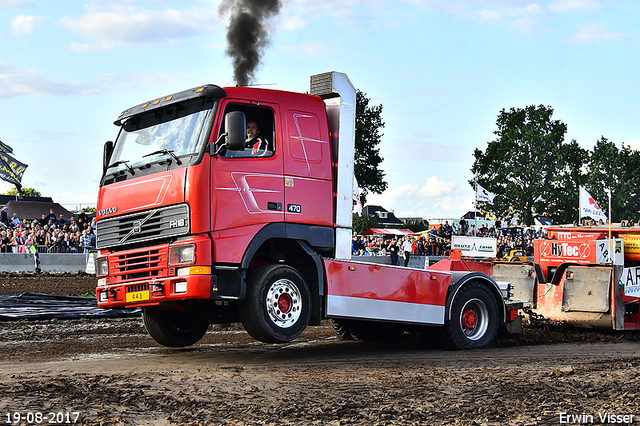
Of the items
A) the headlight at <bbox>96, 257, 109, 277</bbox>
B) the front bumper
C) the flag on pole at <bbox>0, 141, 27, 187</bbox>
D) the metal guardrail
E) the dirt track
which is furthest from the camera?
the flag on pole at <bbox>0, 141, 27, 187</bbox>

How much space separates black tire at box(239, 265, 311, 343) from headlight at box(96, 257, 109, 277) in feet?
6.36

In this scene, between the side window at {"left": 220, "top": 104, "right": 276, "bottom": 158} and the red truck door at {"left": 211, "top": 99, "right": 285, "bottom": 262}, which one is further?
the side window at {"left": 220, "top": 104, "right": 276, "bottom": 158}

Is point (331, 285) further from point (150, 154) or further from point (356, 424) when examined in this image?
point (356, 424)

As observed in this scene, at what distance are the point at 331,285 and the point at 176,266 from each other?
1909 millimetres

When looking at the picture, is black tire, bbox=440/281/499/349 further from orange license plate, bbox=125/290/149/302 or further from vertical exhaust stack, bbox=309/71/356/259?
orange license plate, bbox=125/290/149/302

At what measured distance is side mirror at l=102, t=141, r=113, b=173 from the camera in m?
9.21

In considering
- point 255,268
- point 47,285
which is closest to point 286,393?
point 255,268

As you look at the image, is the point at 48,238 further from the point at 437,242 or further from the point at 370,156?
the point at 370,156

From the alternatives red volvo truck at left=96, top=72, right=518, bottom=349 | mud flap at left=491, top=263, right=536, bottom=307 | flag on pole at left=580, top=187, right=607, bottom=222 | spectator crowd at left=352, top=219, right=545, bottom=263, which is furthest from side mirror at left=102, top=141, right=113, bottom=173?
spectator crowd at left=352, top=219, right=545, bottom=263

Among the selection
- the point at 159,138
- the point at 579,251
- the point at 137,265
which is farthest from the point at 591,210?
the point at 137,265

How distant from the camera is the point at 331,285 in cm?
850

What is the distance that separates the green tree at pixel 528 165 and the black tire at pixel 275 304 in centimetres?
6278

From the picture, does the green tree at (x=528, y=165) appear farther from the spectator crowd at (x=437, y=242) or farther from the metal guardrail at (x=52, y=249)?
the metal guardrail at (x=52, y=249)

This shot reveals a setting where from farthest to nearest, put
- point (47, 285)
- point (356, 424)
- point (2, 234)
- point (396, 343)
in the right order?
point (2, 234)
point (47, 285)
point (396, 343)
point (356, 424)
